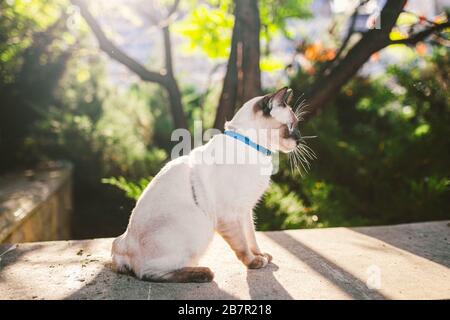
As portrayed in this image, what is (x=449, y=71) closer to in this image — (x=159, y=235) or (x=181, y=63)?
(x=159, y=235)

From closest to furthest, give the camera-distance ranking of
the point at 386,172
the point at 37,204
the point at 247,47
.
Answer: the point at 37,204, the point at 247,47, the point at 386,172

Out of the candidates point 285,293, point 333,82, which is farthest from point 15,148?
point 285,293

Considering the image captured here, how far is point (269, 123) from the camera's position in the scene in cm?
240

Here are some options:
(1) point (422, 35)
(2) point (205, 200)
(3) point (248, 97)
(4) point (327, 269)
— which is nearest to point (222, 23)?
(3) point (248, 97)

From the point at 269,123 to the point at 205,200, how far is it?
1.97 feet

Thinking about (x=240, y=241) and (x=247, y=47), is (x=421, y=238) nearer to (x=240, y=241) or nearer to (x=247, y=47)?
(x=240, y=241)

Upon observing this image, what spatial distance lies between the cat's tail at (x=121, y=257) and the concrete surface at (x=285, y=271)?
0.05 metres

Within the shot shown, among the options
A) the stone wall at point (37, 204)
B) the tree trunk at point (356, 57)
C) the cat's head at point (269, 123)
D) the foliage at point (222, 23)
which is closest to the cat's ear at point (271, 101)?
the cat's head at point (269, 123)

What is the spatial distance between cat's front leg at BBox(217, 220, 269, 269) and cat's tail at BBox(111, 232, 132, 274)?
573 mm

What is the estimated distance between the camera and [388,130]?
20.9ft
